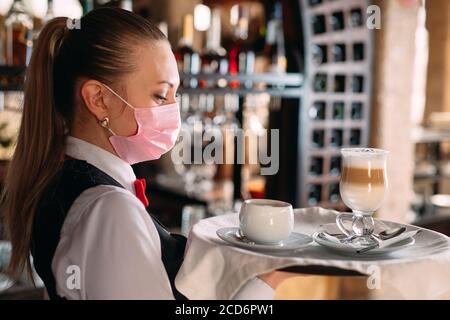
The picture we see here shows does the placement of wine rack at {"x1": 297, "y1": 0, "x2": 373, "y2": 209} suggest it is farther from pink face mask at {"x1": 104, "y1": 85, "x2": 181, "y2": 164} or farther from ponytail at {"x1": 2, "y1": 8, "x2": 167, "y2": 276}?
ponytail at {"x1": 2, "y1": 8, "x2": 167, "y2": 276}

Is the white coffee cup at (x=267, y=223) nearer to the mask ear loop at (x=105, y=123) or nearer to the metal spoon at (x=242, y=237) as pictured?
the metal spoon at (x=242, y=237)

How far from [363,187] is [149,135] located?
59 cm

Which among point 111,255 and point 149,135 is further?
point 149,135

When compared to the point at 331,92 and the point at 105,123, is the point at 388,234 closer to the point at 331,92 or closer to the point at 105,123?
the point at 105,123

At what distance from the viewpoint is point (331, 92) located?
12.1ft

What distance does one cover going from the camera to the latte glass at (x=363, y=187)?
1.53m

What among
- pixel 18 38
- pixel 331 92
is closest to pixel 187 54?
pixel 331 92

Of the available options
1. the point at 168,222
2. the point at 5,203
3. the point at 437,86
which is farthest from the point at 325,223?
the point at 437,86

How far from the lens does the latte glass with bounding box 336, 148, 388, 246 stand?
1.53 metres

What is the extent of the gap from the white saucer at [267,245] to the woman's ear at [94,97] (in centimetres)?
44

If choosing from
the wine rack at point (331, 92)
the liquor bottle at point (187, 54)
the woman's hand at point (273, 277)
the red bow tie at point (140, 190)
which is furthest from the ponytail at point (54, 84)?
the liquor bottle at point (187, 54)

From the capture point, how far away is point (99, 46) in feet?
4.87

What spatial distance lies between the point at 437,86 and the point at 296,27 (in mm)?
6346

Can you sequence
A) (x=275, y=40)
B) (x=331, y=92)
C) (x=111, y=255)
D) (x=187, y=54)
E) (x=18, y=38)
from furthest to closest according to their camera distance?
(x=275, y=40) < (x=187, y=54) < (x=331, y=92) < (x=18, y=38) < (x=111, y=255)
